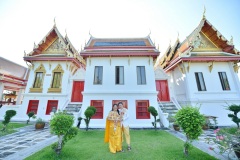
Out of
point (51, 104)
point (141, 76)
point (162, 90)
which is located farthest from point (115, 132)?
point (51, 104)

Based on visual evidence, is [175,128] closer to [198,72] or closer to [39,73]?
[198,72]

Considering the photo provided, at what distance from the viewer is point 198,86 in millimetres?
9859

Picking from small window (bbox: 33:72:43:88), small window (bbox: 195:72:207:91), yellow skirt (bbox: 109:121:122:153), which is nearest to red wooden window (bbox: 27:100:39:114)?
small window (bbox: 33:72:43:88)

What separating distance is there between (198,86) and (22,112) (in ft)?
51.5

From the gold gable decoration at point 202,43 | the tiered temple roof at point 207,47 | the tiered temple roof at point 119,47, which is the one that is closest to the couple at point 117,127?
the tiered temple roof at point 119,47

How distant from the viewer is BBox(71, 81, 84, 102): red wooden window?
1122cm

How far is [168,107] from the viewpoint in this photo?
10250mm

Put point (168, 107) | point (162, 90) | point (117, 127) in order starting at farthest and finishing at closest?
1. point (162, 90)
2. point (168, 107)
3. point (117, 127)


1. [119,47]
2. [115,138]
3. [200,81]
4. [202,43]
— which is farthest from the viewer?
[202,43]

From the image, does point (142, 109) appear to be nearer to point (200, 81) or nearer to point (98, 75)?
point (98, 75)

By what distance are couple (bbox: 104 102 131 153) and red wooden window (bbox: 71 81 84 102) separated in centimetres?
760

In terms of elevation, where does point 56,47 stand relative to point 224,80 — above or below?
above

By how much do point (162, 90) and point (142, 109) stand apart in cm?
389

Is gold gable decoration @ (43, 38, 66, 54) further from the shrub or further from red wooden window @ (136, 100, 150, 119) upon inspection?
the shrub
